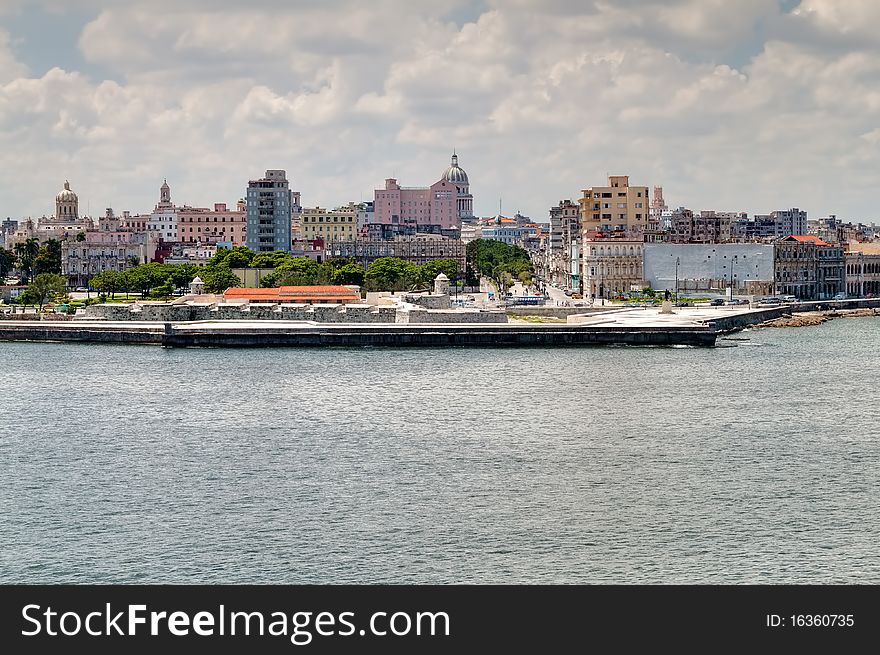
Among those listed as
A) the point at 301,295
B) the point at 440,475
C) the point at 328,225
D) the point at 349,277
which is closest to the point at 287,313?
the point at 301,295

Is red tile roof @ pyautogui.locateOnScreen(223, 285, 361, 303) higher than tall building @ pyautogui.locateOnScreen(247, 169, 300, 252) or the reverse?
the reverse

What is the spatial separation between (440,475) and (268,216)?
12509 cm

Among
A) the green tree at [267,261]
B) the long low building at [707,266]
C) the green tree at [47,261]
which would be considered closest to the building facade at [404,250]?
the green tree at [47,261]

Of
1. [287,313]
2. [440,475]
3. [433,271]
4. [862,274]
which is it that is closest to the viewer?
[440,475]

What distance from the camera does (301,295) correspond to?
95.3 m

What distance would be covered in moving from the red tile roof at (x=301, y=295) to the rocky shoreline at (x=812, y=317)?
26817 mm

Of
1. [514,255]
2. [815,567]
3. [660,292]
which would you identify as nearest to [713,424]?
[815,567]

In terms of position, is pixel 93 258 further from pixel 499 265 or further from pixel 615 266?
pixel 615 266

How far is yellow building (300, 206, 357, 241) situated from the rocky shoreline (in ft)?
272

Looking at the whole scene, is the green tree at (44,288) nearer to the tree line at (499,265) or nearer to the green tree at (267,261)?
the green tree at (267,261)

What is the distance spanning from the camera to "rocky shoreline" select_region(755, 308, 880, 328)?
100750 millimetres

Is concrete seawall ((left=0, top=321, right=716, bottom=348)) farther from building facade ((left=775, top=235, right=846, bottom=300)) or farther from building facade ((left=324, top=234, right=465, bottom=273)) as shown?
building facade ((left=324, top=234, right=465, bottom=273))

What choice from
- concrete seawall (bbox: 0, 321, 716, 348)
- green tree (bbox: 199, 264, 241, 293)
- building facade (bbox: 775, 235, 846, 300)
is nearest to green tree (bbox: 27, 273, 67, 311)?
green tree (bbox: 199, 264, 241, 293)

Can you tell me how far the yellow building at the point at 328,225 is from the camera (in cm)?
18825
